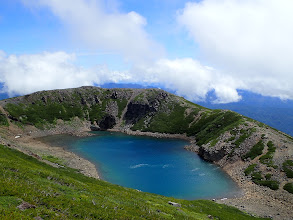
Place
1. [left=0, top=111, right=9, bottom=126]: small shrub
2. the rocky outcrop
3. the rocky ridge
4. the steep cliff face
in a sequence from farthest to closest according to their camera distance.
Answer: [left=0, top=111, right=9, bottom=126]: small shrub → the rocky outcrop → the steep cliff face → the rocky ridge

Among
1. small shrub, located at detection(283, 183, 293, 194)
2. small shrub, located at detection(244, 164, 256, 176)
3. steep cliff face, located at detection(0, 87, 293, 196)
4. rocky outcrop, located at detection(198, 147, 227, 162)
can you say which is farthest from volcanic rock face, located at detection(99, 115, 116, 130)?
small shrub, located at detection(283, 183, 293, 194)

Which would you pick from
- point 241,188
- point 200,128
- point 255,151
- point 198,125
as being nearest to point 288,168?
point 255,151

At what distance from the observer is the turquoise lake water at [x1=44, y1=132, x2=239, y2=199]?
73.7m

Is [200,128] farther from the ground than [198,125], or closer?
closer

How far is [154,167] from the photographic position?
93625mm

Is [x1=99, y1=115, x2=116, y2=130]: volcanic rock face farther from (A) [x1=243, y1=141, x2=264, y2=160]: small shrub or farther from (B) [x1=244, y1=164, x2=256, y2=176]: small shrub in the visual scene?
(B) [x1=244, y1=164, x2=256, y2=176]: small shrub

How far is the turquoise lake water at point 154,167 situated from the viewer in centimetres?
7369

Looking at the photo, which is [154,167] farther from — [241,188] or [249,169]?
[249,169]

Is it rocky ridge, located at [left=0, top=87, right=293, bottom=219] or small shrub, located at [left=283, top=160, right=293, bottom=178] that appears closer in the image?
small shrub, located at [left=283, top=160, right=293, bottom=178]

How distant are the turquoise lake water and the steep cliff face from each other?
13.3m

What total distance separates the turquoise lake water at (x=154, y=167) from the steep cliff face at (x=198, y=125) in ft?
43.5

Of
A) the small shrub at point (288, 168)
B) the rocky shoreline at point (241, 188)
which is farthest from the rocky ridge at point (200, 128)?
the small shrub at point (288, 168)

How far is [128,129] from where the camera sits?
182 meters

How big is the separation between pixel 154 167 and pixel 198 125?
79.7 metres
